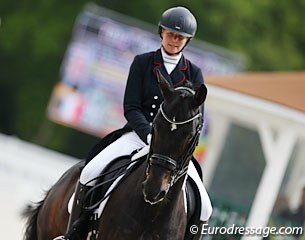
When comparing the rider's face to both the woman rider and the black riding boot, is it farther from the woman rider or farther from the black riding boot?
the black riding boot

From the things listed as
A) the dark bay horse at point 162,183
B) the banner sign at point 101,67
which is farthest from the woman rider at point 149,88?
the banner sign at point 101,67

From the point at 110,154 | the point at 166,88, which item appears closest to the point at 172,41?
the point at 166,88

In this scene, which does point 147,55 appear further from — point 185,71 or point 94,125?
point 94,125

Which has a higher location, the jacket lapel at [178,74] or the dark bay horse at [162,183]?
the jacket lapel at [178,74]

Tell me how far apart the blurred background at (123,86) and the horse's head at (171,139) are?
2.96 meters

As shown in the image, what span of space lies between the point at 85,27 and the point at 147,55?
64.3 ft

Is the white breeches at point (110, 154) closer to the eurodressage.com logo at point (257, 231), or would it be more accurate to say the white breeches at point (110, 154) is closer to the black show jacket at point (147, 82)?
the black show jacket at point (147, 82)

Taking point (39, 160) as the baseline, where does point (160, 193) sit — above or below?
above

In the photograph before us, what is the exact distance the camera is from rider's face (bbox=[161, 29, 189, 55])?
7.07 meters

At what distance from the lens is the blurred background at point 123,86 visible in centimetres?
1560

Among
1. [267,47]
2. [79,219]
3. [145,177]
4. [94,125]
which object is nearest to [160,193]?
[145,177]

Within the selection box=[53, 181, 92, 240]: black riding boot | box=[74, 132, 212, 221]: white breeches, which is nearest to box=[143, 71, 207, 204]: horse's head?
box=[74, 132, 212, 221]: white breeches

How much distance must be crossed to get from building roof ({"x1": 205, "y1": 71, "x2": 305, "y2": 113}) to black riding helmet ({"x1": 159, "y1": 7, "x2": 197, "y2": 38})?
826 cm

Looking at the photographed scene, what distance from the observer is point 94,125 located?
88.3ft
